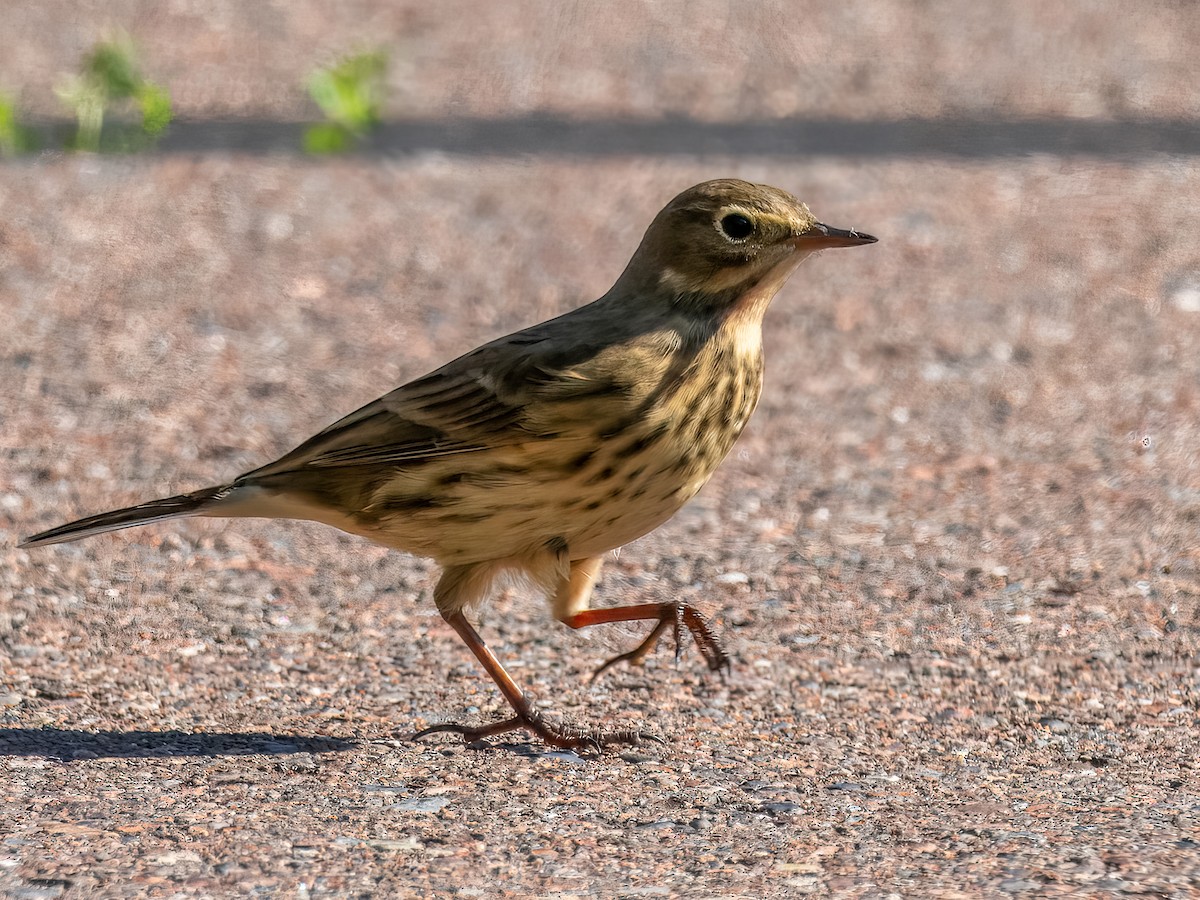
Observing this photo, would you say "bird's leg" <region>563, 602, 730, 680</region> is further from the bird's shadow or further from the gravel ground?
the bird's shadow

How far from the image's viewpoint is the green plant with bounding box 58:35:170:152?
1062cm

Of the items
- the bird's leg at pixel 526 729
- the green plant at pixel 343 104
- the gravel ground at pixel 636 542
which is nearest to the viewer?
the gravel ground at pixel 636 542

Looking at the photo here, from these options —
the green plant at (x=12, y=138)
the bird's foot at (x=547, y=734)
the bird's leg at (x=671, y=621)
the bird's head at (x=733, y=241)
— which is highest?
the green plant at (x=12, y=138)

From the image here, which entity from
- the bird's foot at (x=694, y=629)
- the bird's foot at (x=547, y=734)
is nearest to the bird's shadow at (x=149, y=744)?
the bird's foot at (x=547, y=734)

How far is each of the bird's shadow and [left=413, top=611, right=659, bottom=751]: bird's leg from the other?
332 mm

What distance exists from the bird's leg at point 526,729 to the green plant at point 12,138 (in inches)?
278

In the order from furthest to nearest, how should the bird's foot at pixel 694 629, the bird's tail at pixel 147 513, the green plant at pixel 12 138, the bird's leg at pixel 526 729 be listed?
the green plant at pixel 12 138
the bird's tail at pixel 147 513
the bird's foot at pixel 694 629
the bird's leg at pixel 526 729

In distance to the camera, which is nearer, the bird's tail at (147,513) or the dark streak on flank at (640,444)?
the dark streak on flank at (640,444)

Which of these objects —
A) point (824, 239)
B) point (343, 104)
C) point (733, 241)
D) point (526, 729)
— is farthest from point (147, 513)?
point (343, 104)

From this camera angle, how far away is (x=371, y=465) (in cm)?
488

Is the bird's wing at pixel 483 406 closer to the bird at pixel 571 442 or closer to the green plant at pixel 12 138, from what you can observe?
the bird at pixel 571 442

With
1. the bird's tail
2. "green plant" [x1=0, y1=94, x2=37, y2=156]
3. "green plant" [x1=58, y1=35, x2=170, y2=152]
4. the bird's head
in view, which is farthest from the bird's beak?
"green plant" [x1=0, y1=94, x2=37, y2=156]

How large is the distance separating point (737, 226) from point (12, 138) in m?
7.32

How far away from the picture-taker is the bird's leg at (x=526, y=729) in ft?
15.3
